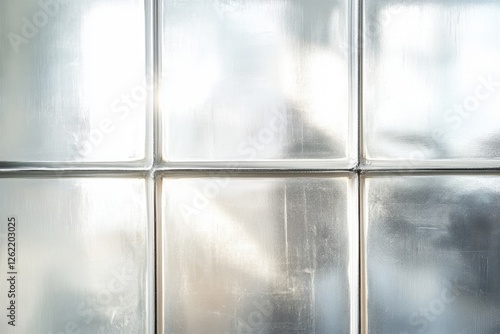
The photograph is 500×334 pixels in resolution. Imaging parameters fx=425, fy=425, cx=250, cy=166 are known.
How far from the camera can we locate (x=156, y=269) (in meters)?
0.75

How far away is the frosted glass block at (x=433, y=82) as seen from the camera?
2.48 feet

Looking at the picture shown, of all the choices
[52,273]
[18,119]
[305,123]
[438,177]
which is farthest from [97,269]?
[438,177]

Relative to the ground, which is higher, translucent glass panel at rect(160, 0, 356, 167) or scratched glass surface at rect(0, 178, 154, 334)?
translucent glass panel at rect(160, 0, 356, 167)

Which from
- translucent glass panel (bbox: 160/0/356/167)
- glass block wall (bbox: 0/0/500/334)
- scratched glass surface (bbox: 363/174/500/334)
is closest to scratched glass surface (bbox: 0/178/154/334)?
glass block wall (bbox: 0/0/500/334)

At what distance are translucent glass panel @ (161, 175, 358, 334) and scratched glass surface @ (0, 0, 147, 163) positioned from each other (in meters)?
0.17

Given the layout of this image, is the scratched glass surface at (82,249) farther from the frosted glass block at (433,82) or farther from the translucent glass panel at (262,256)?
the frosted glass block at (433,82)

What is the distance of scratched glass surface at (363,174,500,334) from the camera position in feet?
2.48

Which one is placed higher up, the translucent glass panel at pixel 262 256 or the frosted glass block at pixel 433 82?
the frosted glass block at pixel 433 82

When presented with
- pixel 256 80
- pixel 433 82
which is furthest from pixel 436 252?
pixel 256 80

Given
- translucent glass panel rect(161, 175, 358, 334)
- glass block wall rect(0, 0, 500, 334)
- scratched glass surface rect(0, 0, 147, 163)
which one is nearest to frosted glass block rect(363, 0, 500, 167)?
glass block wall rect(0, 0, 500, 334)

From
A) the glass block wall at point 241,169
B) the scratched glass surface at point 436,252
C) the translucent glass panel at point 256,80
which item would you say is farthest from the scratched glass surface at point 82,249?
the scratched glass surface at point 436,252

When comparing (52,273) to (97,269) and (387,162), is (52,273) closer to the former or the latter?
(97,269)

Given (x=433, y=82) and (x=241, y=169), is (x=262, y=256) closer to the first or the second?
(x=241, y=169)

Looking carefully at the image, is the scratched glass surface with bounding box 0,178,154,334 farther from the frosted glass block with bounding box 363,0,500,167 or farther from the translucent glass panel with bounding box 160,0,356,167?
the frosted glass block with bounding box 363,0,500,167
